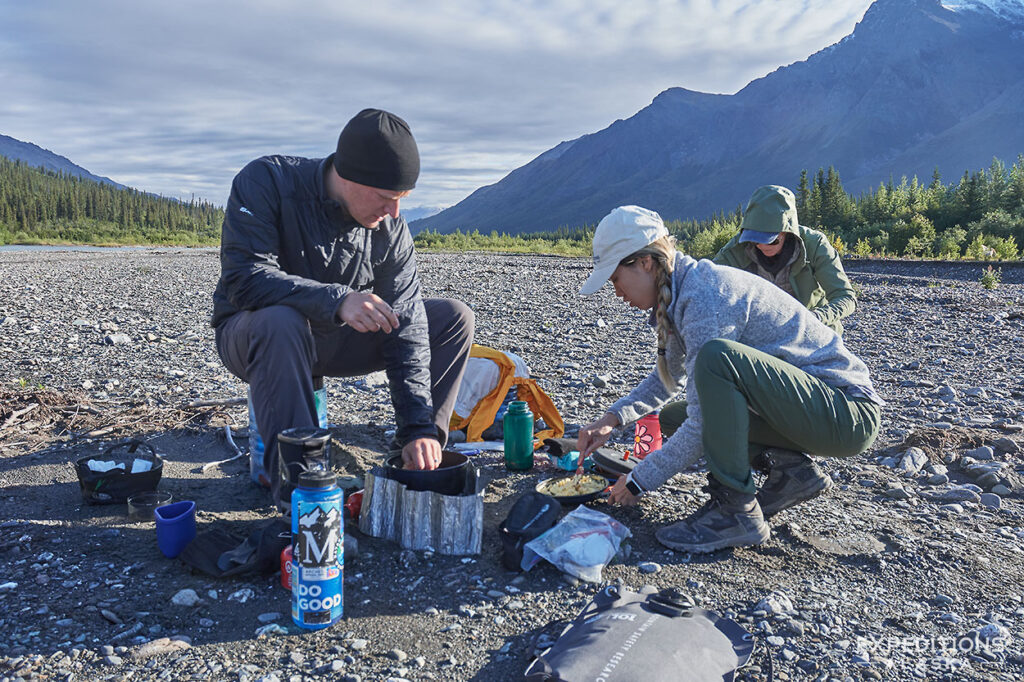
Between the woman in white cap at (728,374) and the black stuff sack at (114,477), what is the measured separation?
2.26 m

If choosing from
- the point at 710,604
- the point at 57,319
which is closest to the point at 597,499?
the point at 710,604

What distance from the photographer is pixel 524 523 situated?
9.77ft

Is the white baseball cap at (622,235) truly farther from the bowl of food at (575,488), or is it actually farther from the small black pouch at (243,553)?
the small black pouch at (243,553)

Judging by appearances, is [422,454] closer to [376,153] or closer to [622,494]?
[622,494]

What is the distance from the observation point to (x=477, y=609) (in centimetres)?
260

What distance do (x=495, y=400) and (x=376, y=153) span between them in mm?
1985

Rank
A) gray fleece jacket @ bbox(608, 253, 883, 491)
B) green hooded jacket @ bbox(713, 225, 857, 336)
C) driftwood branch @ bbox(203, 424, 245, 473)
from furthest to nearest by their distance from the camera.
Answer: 1. green hooded jacket @ bbox(713, 225, 857, 336)
2. driftwood branch @ bbox(203, 424, 245, 473)
3. gray fleece jacket @ bbox(608, 253, 883, 491)

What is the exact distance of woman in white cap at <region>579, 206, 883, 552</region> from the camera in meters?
2.91

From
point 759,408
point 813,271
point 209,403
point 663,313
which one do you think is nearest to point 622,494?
point 759,408

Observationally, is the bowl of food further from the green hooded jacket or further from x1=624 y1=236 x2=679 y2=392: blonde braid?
the green hooded jacket

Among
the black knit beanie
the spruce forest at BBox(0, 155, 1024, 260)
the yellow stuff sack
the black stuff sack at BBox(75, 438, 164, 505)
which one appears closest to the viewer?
the black knit beanie

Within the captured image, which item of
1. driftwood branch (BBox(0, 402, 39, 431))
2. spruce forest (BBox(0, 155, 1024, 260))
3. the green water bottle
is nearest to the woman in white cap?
the green water bottle

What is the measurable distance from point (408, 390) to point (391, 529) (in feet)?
2.44

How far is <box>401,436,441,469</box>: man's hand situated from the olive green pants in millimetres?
1157
